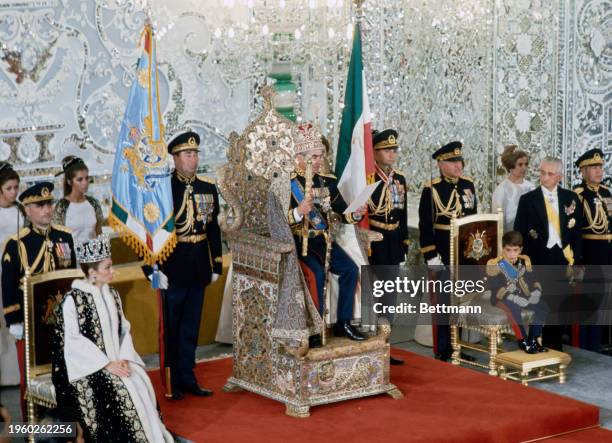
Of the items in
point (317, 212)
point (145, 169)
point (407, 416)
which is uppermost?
point (145, 169)

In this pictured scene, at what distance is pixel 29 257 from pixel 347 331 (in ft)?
6.75

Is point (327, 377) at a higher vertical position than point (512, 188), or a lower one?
lower

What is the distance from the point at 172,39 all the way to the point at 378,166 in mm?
2526

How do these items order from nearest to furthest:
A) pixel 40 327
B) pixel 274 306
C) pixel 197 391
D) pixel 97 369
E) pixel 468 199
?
pixel 97 369 → pixel 40 327 → pixel 274 306 → pixel 197 391 → pixel 468 199

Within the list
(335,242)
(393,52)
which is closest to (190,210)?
(335,242)

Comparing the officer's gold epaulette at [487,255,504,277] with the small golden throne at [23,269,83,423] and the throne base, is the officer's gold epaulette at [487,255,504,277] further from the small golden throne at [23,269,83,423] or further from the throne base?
the small golden throne at [23,269,83,423]

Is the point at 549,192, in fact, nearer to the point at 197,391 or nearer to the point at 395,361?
the point at 395,361

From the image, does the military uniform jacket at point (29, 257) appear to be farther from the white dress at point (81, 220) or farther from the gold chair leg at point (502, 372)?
the gold chair leg at point (502, 372)

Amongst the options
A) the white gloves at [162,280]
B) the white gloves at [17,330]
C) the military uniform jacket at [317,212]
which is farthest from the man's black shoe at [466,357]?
the white gloves at [17,330]

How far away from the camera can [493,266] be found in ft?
29.5

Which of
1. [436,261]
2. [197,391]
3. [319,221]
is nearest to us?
[319,221]

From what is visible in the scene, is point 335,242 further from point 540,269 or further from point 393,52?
point 393,52

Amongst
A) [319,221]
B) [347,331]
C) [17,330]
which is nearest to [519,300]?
[347,331]

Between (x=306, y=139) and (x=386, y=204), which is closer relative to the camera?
(x=306, y=139)
